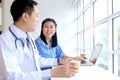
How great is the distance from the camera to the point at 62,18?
21.0ft

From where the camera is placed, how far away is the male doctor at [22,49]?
137 cm

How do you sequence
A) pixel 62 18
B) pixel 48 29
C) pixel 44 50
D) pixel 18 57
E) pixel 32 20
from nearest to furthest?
pixel 18 57 < pixel 32 20 < pixel 44 50 < pixel 48 29 < pixel 62 18

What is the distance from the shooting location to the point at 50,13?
6.33 meters

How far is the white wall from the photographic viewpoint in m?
6.30

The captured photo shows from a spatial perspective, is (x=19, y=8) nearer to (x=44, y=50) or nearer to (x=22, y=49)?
(x=22, y=49)

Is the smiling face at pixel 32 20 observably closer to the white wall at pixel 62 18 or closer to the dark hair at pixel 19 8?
the dark hair at pixel 19 8

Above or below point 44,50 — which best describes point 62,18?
above

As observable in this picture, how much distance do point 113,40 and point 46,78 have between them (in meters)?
1.66

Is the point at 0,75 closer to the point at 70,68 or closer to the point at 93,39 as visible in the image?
the point at 70,68

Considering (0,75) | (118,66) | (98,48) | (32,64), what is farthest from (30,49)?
(118,66)

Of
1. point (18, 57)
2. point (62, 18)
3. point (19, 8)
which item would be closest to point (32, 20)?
point (19, 8)

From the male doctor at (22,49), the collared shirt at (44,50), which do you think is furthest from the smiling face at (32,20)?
the collared shirt at (44,50)

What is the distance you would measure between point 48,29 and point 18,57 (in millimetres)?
1611

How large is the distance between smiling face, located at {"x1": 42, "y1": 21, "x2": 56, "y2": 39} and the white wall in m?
3.20
